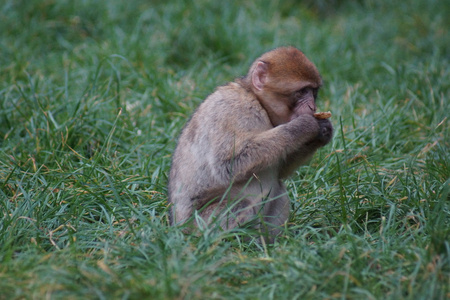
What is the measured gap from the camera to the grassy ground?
342 cm

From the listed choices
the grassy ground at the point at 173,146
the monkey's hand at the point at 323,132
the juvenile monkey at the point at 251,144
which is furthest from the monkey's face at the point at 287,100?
the grassy ground at the point at 173,146

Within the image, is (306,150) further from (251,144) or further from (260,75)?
(260,75)

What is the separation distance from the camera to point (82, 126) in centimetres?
575

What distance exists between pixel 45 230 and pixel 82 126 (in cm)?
171

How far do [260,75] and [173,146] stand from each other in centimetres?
155

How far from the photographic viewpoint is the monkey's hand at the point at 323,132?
454 centimetres

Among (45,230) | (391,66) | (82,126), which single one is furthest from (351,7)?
(45,230)

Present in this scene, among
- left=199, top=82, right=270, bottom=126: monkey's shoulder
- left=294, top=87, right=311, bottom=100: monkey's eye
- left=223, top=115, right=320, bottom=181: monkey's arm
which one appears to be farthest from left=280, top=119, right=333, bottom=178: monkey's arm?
left=199, top=82, right=270, bottom=126: monkey's shoulder

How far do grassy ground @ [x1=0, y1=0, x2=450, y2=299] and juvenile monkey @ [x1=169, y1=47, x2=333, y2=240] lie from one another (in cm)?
24

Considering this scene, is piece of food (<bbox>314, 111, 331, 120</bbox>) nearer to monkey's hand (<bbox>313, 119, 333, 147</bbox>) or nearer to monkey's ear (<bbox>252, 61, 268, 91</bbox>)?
monkey's hand (<bbox>313, 119, 333, 147</bbox>)

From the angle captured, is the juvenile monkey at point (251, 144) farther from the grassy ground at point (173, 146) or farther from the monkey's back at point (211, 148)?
the grassy ground at point (173, 146)

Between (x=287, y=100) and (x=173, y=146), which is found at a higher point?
(x=287, y=100)

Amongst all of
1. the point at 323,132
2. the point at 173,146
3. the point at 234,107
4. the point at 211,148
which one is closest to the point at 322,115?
the point at 323,132

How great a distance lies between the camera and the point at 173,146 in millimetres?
5875
